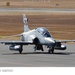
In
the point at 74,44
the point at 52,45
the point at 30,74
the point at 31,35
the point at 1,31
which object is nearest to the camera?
the point at 30,74

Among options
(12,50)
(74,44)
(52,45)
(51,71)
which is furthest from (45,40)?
(51,71)

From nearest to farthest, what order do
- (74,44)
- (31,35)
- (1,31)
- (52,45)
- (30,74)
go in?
(30,74) → (52,45) → (31,35) → (74,44) → (1,31)

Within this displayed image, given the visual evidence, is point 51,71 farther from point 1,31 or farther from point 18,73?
point 1,31

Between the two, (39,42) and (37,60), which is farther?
(39,42)

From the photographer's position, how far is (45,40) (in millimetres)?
30406

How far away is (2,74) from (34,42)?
2097cm

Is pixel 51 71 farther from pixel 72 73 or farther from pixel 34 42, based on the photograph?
pixel 34 42

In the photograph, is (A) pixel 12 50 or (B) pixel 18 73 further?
(A) pixel 12 50

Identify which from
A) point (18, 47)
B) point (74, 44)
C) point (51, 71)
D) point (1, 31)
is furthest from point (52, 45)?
point (1, 31)

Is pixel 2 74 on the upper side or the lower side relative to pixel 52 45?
upper

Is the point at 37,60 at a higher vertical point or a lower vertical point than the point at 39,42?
lower

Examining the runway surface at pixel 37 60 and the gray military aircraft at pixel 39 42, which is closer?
the runway surface at pixel 37 60

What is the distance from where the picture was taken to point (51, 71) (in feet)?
34.4

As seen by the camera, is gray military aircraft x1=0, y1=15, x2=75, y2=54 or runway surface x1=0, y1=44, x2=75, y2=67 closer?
runway surface x1=0, y1=44, x2=75, y2=67
